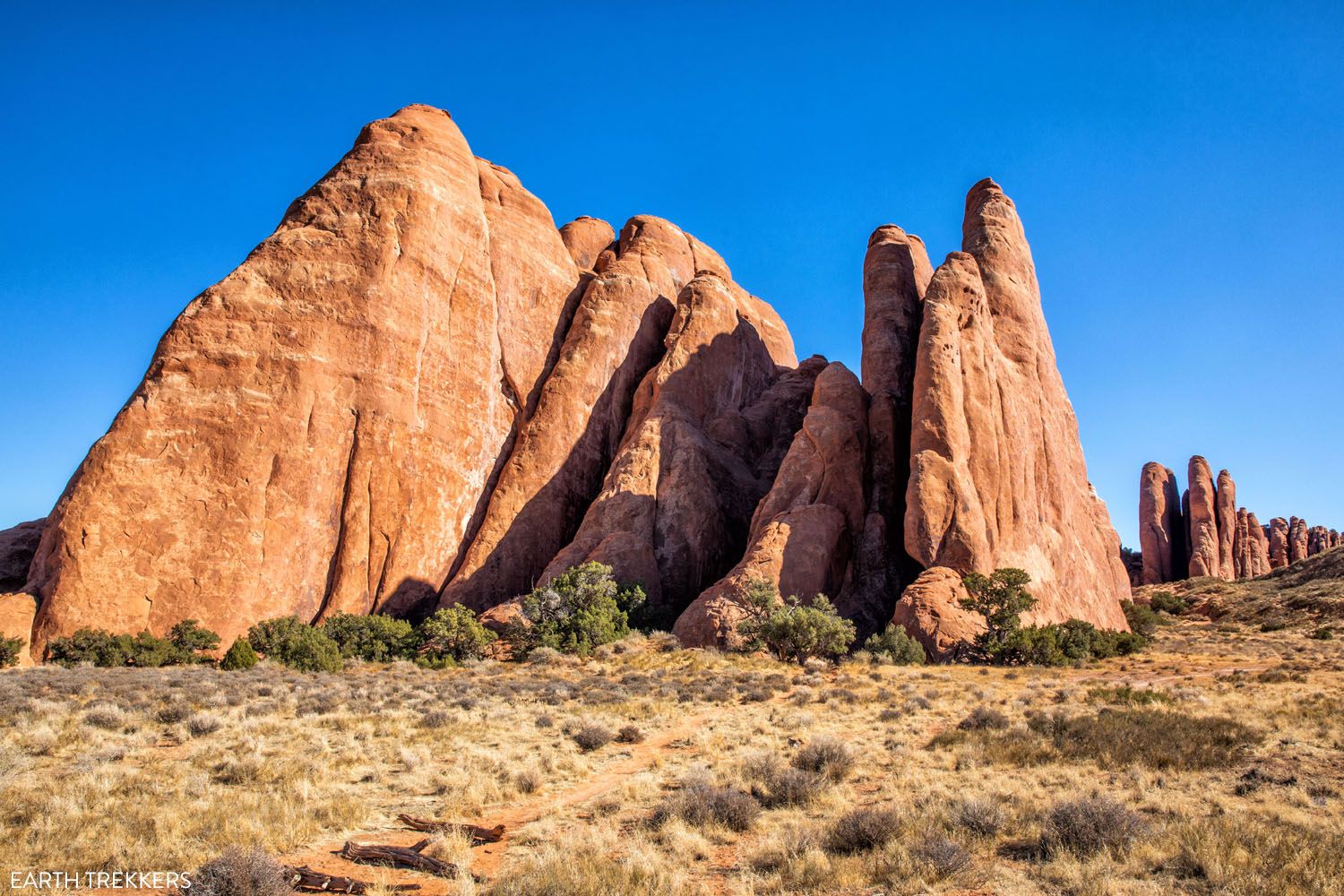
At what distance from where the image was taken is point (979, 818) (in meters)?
8.91

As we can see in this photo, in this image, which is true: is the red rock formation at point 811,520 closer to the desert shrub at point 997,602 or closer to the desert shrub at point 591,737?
the desert shrub at point 997,602

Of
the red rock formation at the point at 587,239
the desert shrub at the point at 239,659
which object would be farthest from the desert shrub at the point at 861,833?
the red rock formation at the point at 587,239

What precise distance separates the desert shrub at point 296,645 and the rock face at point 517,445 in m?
2.84

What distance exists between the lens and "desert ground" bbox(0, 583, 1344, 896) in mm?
7816

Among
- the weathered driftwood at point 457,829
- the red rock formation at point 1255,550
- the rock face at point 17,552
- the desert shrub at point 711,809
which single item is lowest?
the weathered driftwood at point 457,829

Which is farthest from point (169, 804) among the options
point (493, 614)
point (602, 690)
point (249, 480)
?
point (249, 480)

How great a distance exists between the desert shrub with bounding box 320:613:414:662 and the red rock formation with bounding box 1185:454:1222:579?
7566 cm

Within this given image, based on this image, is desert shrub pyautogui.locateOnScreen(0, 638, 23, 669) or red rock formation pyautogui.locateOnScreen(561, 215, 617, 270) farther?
red rock formation pyautogui.locateOnScreen(561, 215, 617, 270)

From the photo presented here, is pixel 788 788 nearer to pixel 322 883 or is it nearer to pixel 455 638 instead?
pixel 322 883

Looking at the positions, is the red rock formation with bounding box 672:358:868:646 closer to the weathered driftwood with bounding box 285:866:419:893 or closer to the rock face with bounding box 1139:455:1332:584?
the weathered driftwood with bounding box 285:866:419:893

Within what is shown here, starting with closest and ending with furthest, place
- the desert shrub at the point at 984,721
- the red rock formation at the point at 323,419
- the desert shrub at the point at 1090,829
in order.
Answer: the desert shrub at the point at 1090,829
the desert shrub at the point at 984,721
the red rock formation at the point at 323,419

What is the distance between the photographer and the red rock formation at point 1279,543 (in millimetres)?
93438

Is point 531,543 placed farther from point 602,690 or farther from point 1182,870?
point 1182,870

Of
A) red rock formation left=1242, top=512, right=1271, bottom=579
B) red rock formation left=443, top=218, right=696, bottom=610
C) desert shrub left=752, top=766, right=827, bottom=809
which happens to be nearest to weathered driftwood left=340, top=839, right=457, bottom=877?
desert shrub left=752, top=766, right=827, bottom=809
